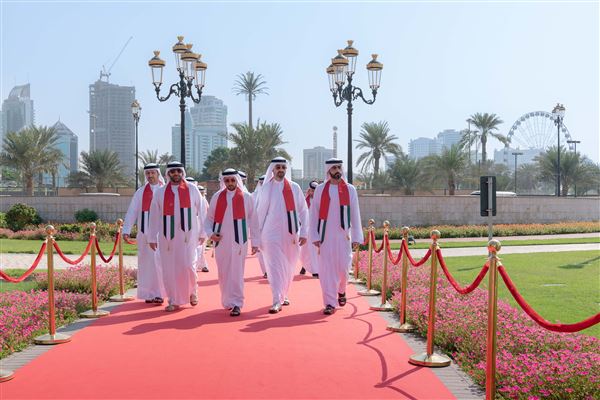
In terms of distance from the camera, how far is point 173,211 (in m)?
9.65

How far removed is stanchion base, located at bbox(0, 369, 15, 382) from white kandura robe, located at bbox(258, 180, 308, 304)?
4.07 meters

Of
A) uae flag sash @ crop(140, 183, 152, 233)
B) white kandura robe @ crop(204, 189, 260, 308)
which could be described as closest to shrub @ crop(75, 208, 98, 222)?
uae flag sash @ crop(140, 183, 152, 233)

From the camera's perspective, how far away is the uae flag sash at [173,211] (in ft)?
31.6

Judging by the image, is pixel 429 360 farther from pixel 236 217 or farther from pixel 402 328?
pixel 236 217

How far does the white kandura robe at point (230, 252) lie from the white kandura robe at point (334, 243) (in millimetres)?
920

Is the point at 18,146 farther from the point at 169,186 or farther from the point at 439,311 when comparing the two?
the point at 439,311

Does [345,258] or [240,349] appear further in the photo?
[345,258]

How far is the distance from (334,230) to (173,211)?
7.91ft

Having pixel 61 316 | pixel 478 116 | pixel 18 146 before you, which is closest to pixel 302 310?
pixel 61 316

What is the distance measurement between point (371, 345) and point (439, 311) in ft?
4.98

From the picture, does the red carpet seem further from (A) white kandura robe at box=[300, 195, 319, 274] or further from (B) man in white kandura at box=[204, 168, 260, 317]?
(A) white kandura robe at box=[300, 195, 319, 274]

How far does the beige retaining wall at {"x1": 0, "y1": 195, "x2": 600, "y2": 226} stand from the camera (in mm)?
30828

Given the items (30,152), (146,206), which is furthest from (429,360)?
(30,152)

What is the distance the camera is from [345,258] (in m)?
9.38
